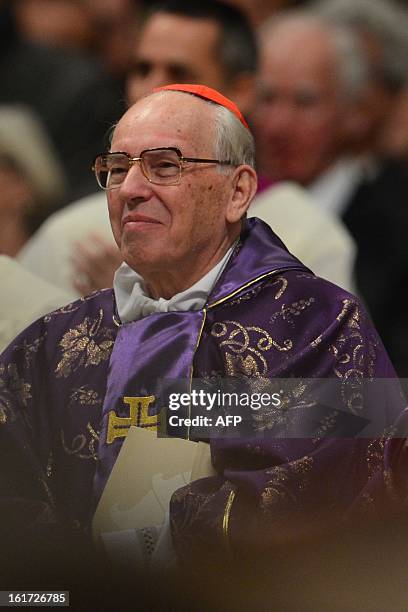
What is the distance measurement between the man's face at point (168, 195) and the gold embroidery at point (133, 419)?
0.19 m

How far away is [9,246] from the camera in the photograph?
2719 mm

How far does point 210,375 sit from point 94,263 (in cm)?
59

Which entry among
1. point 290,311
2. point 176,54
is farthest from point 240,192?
point 176,54

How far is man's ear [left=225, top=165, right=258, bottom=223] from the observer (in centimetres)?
219

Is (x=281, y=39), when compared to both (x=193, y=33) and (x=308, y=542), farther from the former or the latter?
(x=308, y=542)

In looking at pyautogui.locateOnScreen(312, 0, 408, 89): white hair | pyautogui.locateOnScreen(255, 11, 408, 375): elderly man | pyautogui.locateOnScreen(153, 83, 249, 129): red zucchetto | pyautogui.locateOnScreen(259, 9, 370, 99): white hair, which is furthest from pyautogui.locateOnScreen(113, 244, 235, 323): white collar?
pyautogui.locateOnScreen(312, 0, 408, 89): white hair

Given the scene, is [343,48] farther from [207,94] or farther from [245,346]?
[245,346]

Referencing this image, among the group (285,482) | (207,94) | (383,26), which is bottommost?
(285,482)

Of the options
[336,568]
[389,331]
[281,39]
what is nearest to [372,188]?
[281,39]

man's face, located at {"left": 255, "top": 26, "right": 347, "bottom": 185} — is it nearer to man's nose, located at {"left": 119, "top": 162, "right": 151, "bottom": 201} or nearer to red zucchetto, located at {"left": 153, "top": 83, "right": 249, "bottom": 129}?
red zucchetto, located at {"left": 153, "top": 83, "right": 249, "bottom": 129}

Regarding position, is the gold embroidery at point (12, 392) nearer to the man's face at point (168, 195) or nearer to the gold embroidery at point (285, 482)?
the man's face at point (168, 195)

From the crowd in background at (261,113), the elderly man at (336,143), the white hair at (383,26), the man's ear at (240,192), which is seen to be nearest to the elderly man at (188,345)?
the man's ear at (240,192)

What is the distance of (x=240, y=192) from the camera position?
220cm

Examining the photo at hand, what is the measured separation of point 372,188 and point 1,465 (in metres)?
2.13
